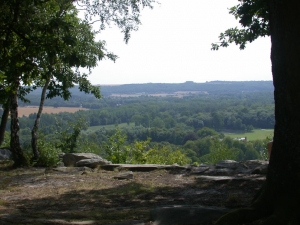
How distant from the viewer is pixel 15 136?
36.7 feet

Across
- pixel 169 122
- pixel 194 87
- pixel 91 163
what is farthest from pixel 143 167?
pixel 194 87

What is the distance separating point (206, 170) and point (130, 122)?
117ft

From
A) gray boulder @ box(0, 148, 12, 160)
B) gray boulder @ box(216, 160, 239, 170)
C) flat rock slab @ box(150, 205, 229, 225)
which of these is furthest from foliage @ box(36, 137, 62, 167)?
flat rock slab @ box(150, 205, 229, 225)

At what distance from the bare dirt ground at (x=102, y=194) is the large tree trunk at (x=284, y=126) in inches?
51.7

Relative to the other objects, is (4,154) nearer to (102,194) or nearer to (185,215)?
(102,194)

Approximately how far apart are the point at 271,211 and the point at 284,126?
1.05 m

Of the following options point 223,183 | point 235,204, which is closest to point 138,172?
point 223,183

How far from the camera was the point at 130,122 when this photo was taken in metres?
45.4

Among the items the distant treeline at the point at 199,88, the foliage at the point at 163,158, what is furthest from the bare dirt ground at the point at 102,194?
the distant treeline at the point at 199,88

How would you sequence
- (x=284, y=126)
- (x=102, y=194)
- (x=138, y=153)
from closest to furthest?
(x=284, y=126) → (x=102, y=194) → (x=138, y=153)

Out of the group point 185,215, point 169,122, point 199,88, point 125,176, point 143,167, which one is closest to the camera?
point 185,215

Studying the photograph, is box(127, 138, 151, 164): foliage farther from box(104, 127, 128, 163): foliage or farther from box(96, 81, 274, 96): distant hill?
box(96, 81, 274, 96): distant hill

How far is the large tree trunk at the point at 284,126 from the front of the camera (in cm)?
432

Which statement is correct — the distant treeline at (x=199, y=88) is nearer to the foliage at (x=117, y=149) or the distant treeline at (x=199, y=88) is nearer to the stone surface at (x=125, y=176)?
the foliage at (x=117, y=149)
